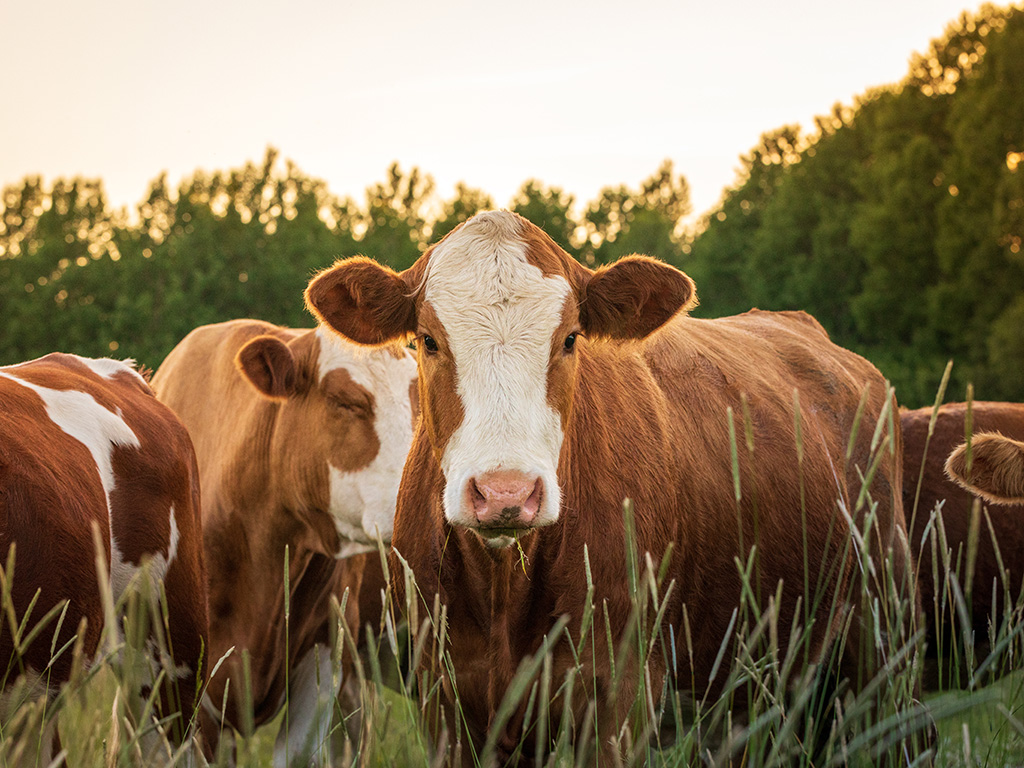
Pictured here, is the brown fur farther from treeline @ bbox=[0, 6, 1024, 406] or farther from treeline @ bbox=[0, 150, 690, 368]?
treeline @ bbox=[0, 150, 690, 368]

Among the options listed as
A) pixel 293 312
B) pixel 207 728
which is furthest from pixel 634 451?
pixel 293 312

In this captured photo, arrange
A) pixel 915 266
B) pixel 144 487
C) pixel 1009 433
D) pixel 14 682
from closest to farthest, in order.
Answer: pixel 14 682
pixel 144 487
pixel 1009 433
pixel 915 266

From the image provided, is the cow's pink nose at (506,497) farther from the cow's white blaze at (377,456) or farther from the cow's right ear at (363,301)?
the cow's white blaze at (377,456)

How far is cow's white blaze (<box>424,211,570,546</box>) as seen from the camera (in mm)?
2658

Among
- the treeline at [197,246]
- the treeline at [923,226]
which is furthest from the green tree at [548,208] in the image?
the treeline at [923,226]

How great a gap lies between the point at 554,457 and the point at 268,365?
8.99 feet

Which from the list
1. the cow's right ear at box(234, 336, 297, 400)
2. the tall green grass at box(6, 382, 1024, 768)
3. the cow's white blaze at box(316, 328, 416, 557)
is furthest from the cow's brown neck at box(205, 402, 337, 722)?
the tall green grass at box(6, 382, 1024, 768)

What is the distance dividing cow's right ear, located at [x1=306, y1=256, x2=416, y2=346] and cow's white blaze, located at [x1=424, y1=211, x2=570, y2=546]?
0.19 metres

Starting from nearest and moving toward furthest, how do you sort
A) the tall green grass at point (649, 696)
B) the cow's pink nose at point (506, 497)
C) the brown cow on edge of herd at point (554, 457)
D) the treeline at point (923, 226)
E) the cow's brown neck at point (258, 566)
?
the tall green grass at point (649, 696) < the cow's pink nose at point (506, 497) < the brown cow on edge of herd at point (554, 457) < the cow's brown neck at point (258, 566) < the treeline at point (923, 226)

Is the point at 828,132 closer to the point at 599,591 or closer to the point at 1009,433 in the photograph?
the point at 1009,433

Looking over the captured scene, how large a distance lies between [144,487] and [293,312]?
26.4 metres

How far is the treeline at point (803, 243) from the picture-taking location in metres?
22.2

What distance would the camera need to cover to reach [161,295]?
A: 29969 millimetres

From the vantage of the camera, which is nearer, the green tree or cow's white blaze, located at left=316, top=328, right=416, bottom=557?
cow's white blaze, located at left=316, top=328, right=416, bottom=557
